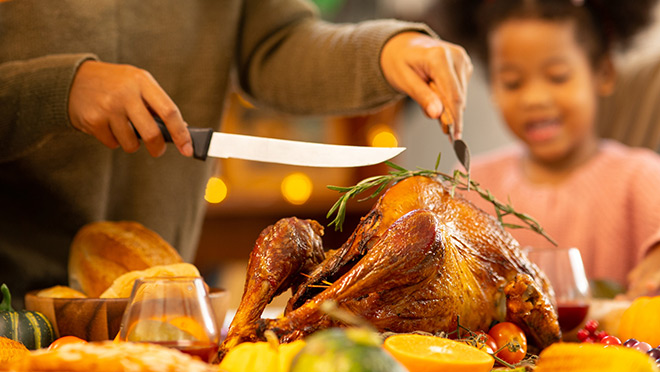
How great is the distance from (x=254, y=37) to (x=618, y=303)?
3.49 feet

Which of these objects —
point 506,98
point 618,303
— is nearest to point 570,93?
point 506,98

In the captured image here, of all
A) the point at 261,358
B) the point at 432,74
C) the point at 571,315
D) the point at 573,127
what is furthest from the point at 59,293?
the point at 573,127

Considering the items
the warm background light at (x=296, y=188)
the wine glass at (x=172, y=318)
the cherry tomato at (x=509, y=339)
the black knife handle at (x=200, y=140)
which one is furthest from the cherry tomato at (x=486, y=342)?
the warm background light at (x=296, y=188)

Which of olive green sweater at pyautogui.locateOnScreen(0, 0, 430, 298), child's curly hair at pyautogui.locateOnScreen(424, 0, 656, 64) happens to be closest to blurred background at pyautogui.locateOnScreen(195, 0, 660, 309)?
child's curly hair at pyautogui.locateOnScreen(424, 0, 656, 64)

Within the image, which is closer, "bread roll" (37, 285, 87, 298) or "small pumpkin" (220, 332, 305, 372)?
"small pumpkin" (220, 332, 305, 372)

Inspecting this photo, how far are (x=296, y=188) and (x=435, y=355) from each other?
10.1 ft

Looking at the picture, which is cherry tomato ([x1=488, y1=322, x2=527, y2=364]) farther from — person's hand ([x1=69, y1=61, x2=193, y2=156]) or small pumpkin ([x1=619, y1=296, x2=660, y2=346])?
person's hand ([x1=69, y1=61, x2=193, y2=156])

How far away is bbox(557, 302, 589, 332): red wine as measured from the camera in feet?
3.94

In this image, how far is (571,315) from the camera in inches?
47.3

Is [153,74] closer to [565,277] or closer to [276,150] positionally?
[276,150]

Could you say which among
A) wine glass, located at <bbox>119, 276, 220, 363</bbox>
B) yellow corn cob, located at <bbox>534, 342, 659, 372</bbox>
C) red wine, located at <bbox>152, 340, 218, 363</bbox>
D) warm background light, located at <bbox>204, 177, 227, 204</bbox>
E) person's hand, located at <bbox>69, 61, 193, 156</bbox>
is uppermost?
person's hand, located at <bbox>69, 61, 193, 156</bbox>

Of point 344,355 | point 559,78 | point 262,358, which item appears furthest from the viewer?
point 559,78

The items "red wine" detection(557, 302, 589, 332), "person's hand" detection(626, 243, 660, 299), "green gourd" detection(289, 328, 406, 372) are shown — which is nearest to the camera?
"green gourd" detection(289, 328, 406, 372)

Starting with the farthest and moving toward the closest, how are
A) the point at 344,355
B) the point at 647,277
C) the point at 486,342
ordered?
the point at 647,277 < the point at 486,342 < the point at 344,355
